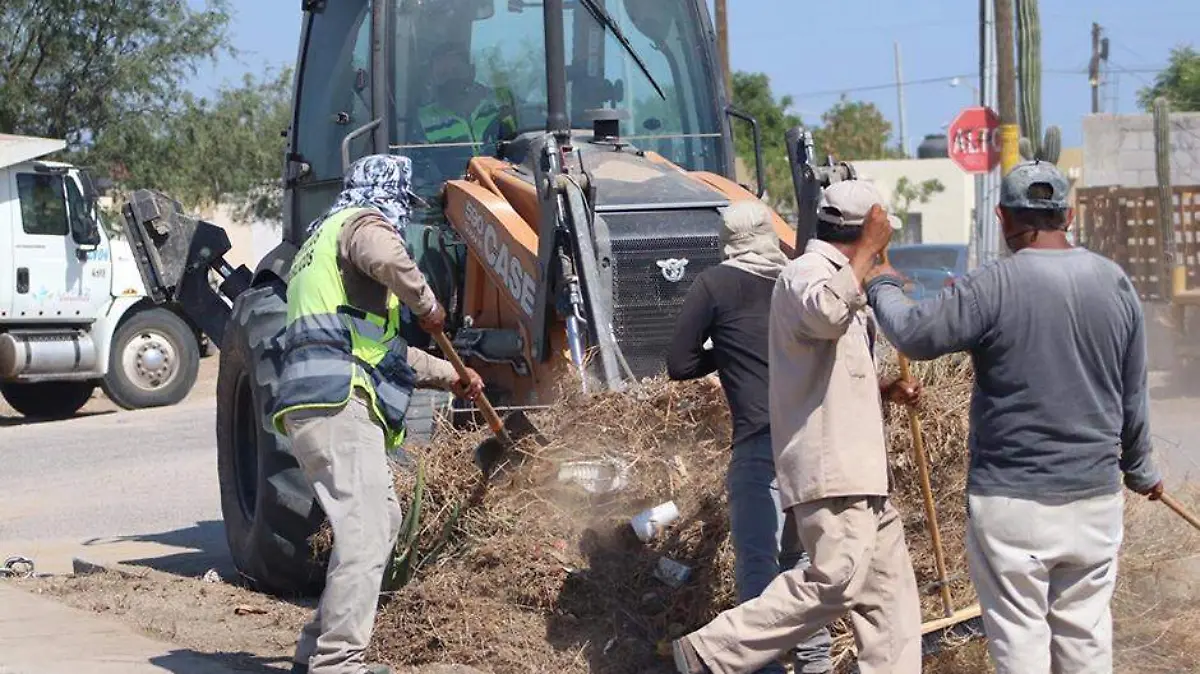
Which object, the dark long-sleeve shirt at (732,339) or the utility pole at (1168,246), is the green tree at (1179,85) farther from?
the dark long-sleeve shirt at (732,339)

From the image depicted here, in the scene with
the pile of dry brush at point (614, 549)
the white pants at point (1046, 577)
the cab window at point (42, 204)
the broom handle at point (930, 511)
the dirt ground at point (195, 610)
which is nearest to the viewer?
the white pants at point (1046, 577)

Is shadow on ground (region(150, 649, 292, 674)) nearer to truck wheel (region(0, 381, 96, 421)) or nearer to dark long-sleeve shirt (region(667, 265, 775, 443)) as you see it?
dark long-sleeve shirt (region(667, 265, 775, 443))

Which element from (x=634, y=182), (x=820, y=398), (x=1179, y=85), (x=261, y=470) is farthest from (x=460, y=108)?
(x=1179, y=85)

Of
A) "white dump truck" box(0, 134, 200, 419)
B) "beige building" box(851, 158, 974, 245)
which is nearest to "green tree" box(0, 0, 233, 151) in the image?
"white dump truck" box(0, 134, 200, 419)

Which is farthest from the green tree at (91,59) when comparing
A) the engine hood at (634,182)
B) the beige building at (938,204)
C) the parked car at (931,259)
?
the beige building at (938,204)

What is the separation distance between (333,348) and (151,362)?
14.5 meters

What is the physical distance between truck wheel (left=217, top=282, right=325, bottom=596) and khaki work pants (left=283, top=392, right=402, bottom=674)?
1.37m

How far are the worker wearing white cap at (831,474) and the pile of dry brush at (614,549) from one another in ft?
2.87

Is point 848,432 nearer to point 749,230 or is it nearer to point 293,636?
point 749,230

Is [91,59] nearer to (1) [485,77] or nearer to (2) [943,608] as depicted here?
(1) [485,77]

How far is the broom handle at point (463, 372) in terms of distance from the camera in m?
6.63

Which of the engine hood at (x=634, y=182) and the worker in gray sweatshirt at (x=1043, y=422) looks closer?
the worker in gray sweatshirt at (x=1043, y=422)

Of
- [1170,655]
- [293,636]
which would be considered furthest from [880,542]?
[293,636]

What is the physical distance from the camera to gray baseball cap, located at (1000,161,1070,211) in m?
5.12
